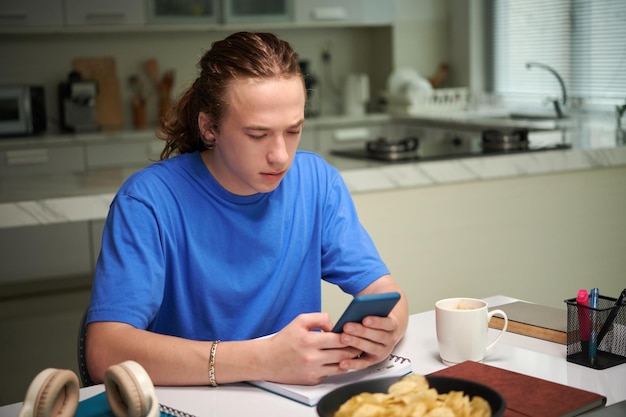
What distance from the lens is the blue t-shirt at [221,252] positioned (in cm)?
133

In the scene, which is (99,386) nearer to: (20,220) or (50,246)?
(20,220)

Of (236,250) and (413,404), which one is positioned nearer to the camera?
(413,404)

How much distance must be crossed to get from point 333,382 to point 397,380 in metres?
0.16

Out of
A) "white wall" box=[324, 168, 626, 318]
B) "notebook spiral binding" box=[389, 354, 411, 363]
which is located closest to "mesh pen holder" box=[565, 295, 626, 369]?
"notebook spiral binding" box=[389, 354, 411, 363]

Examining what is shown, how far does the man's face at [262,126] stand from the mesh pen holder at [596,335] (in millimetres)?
512

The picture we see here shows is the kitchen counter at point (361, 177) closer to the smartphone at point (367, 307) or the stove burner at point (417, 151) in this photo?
the stove burner at point (417, 151)

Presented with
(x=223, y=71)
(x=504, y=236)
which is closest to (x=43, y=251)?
(x=223, y=71)

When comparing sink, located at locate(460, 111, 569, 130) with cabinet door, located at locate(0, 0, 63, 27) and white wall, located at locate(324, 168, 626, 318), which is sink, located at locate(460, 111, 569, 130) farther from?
cabinet door, located at locate(0, 0, 63, 27)

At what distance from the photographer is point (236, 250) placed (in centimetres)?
147

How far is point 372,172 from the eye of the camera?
2.68 metres

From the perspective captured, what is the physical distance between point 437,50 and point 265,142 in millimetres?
4108

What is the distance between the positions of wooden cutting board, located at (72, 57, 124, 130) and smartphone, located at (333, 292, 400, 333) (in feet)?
12.4

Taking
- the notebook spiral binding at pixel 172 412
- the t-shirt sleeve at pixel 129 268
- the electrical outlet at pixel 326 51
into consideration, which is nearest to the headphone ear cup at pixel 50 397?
the notebook spiral binding at pixel 172 412

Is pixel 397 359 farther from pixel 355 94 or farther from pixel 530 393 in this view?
pixel 355 94
